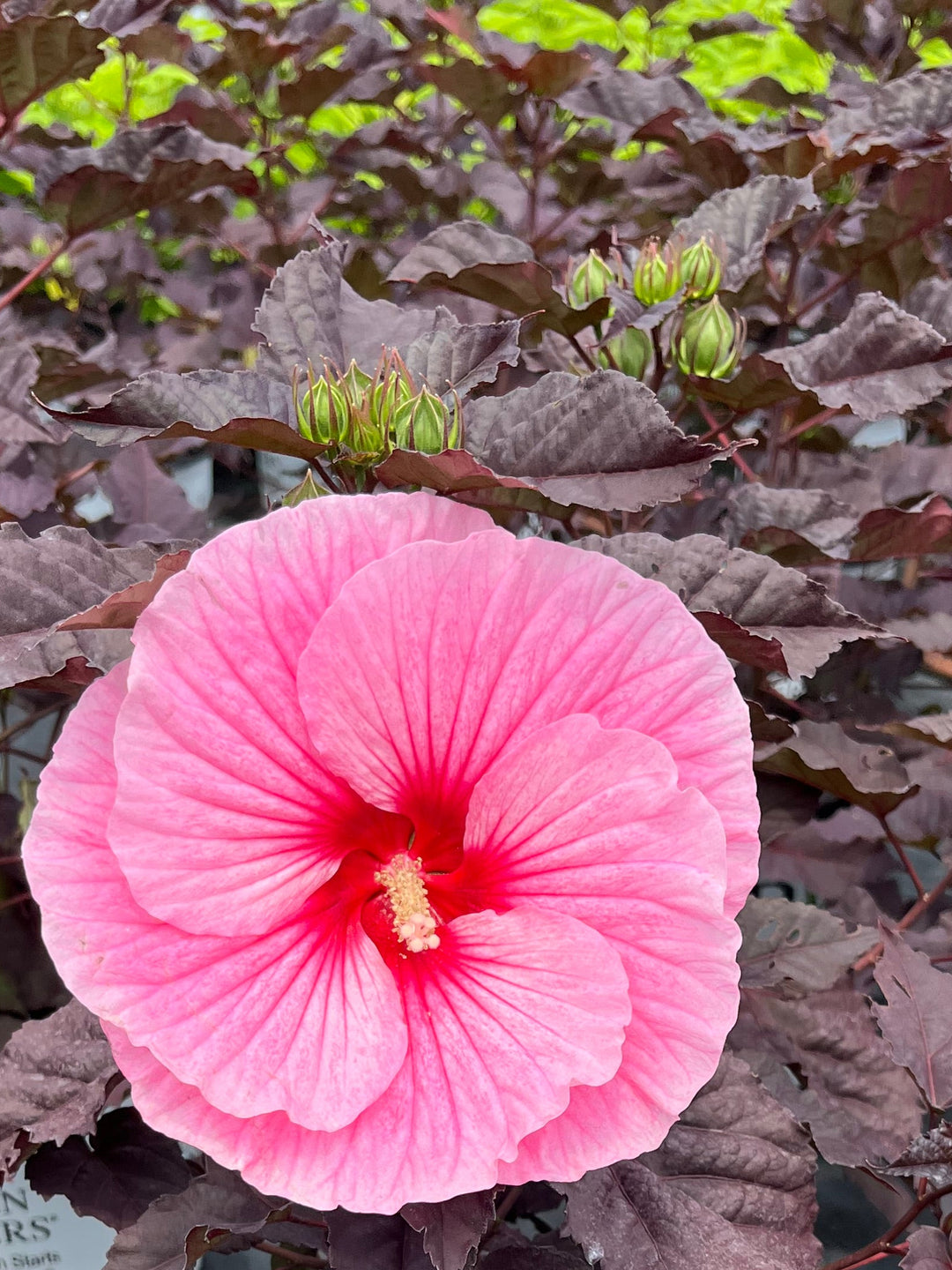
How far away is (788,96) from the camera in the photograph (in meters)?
1.62

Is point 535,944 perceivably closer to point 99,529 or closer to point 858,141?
point 99,529

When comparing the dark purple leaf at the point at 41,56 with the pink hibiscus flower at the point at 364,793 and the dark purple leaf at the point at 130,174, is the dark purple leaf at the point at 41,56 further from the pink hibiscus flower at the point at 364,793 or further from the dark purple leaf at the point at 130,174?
the pink hibiscus flower at the point at 364,793

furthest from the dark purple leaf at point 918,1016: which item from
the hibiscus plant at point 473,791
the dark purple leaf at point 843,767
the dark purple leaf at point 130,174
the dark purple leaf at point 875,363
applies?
the dark purple leaf at point 130,174

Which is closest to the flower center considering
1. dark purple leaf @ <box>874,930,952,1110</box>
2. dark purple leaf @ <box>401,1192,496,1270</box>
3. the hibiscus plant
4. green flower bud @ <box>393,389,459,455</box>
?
the hibiscus plant

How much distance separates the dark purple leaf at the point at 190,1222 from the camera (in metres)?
0.60

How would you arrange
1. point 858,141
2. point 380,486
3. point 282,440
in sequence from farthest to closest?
1. point 858,141
2. point 380,486
3. point 282,440

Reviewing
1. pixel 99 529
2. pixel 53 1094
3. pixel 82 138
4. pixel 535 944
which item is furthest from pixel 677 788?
pixel 82 138

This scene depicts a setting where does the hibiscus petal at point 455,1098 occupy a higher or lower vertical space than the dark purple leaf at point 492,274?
lower

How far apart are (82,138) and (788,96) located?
3.54ft

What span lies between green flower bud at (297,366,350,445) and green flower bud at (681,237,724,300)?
0.33m

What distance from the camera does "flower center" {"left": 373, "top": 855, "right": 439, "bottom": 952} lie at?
1.73 ft

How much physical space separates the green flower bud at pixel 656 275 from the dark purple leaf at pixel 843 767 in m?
0.35

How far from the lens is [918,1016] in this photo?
2.32ft

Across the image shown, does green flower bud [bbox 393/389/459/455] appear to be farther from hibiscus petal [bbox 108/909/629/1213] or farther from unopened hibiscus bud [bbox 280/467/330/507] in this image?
hibiscus petal [bbox 108/909/629/1213]
